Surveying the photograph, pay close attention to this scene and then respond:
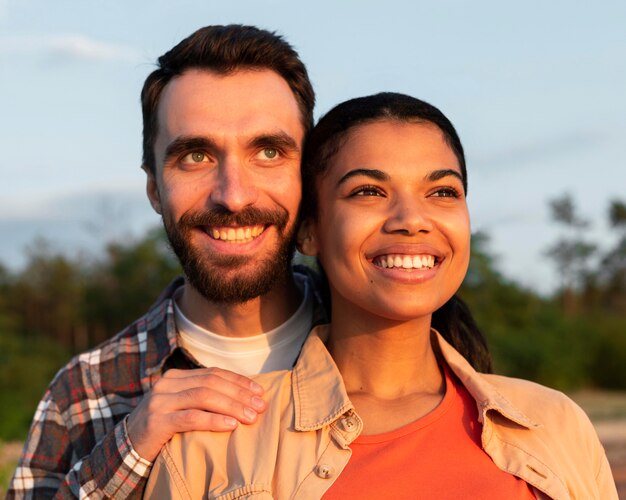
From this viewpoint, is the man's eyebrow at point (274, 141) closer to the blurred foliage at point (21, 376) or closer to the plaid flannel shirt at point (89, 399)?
the plaid flannel shirt at point (89, 399)

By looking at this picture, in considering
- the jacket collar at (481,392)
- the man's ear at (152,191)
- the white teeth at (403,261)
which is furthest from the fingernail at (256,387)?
the man's ear at (152,191)

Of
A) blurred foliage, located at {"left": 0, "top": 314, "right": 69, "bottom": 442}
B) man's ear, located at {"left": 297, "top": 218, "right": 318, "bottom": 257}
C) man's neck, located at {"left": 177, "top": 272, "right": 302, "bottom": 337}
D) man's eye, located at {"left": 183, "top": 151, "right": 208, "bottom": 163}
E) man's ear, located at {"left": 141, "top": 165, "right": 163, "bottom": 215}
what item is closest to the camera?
man's ear, located at {"left": 297, "top": 218, "right": 318, "bottom": 257}

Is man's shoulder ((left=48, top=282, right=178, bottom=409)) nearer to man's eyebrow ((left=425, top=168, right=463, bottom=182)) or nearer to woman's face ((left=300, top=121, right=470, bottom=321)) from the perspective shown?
woman's face ((left=300, top=121, right=470, bottom=321))

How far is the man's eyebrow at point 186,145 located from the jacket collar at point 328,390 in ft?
2.46

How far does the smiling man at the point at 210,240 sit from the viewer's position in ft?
9.72

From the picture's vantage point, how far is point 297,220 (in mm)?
2932

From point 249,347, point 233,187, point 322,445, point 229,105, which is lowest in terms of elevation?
point 249,347

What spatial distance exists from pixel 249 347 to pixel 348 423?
0.82m

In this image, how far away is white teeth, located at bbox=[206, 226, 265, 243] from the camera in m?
2.96

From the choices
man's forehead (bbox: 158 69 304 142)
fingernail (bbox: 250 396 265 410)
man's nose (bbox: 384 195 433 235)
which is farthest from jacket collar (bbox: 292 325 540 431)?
man's forehead (bbox: 158 69 304 142)

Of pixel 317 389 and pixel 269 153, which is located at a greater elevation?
pixel 269 153

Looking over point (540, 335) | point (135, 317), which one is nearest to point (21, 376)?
point (135, 317)

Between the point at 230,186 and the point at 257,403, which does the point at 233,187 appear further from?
the point at 257,403

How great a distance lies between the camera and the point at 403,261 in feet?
8.09
